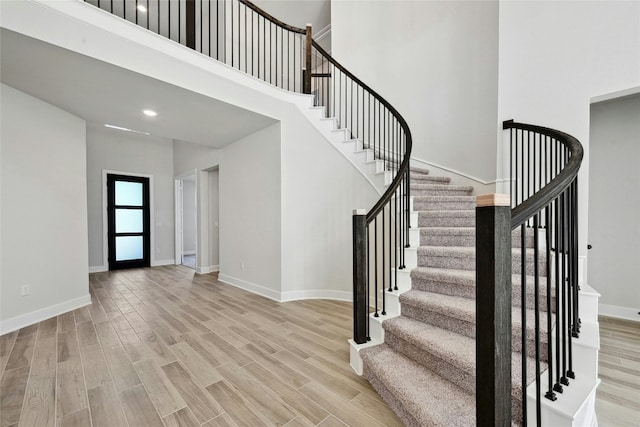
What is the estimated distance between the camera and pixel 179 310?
10.7ft

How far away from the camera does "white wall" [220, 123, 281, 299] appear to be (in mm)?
3754

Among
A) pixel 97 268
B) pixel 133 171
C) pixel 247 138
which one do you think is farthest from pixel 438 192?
pixel 97 268

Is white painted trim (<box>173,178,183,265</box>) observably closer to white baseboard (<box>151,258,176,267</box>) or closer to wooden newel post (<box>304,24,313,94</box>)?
white baseboard (<box>151,258,176,267</box>)

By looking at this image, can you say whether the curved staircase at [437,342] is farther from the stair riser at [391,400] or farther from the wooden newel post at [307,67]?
the wooden newel post at [307,67]

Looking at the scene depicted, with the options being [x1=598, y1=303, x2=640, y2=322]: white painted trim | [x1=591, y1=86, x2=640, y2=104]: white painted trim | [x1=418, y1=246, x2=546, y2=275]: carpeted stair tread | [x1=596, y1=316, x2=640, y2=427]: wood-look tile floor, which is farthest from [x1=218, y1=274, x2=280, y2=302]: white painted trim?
[x1=591, y1=86, x2=640, y2=104]: white painted trim

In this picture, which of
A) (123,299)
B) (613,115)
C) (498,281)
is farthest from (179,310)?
(613,115)

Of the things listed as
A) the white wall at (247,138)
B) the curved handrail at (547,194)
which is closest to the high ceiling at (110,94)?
the white wall at (247,138)

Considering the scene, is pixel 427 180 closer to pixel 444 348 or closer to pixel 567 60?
pixel 567 60

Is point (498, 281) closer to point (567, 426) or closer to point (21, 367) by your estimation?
point (567, 426)

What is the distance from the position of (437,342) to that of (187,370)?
1.82 m

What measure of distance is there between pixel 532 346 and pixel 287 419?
4.80ft

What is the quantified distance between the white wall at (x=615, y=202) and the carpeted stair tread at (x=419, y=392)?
308 cm

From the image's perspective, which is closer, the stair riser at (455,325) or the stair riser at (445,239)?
the stair riser at (455,325)

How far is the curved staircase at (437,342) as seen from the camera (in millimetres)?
1358
